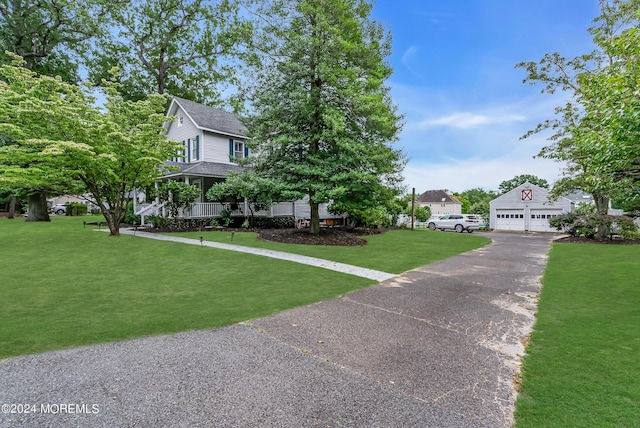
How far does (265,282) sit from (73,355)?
4.10 m

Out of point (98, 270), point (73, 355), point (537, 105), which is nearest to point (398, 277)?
point (73, 355)

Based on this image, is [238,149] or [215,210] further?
[238,149]

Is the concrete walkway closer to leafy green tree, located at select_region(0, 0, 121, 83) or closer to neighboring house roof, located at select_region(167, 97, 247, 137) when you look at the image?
neighboring house roof, located at select_region(167, 97, 247, 137)

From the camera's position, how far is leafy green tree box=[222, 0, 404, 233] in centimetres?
1356

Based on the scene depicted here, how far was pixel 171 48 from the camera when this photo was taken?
29.3m

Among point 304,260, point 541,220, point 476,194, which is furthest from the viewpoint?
point 476,194

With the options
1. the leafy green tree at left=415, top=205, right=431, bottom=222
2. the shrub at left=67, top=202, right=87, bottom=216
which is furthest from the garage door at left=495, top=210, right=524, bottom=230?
the shrub at left=67, top=202, right=87, bottom=216

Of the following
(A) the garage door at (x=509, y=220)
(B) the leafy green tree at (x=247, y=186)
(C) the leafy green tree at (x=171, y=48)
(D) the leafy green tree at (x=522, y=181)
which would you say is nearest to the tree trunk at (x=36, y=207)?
(C) the leafy green tree at (x=171, y=48)

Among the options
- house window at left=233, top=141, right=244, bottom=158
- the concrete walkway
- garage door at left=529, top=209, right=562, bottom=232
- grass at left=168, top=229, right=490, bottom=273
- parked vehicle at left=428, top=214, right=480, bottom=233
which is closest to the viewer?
the concrete walkway

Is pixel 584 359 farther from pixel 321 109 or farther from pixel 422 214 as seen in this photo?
pixel 422 214

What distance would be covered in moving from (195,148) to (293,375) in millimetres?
19643

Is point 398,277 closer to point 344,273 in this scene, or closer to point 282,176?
point 344,273

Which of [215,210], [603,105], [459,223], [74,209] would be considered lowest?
[459,223]

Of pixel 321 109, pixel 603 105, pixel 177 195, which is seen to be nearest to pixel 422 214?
pixel 321 109
